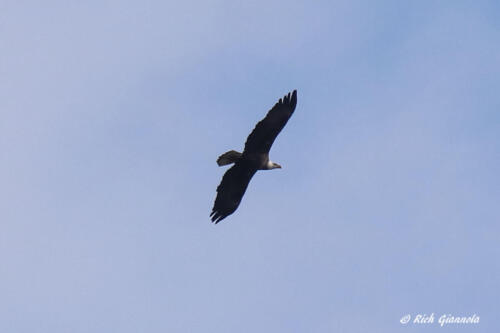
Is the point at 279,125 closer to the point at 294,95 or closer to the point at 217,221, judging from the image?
the point at 294,95

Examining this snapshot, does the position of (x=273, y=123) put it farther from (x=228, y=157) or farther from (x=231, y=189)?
(x=231, y=189)

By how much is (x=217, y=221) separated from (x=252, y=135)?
320cm

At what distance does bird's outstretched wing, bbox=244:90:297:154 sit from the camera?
2744 cm

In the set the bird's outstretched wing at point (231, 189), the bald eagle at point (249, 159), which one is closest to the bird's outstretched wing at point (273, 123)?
the bald eagle at point (249, 159)

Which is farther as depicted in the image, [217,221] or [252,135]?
[217,221]

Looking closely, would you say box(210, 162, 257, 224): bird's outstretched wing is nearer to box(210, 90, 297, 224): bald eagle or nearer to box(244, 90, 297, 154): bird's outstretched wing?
box(210, 90, 297, 224): bald eagle

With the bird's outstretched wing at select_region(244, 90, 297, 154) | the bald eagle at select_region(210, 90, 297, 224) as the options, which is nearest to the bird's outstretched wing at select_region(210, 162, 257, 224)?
the bald eagle at select_region(210, 90, 297, 224)

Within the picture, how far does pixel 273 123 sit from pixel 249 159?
4.68 ft

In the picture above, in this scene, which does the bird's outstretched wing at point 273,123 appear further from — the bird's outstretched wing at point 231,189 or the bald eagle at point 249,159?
the bird's outstretched wing at point 231,189

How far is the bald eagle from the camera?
90.2 ft

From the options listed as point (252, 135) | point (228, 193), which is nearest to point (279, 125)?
point (252, 135)

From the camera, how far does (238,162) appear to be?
93.3 ft

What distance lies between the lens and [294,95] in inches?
1085

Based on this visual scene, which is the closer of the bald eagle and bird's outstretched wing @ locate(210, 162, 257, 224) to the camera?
the bald eagle
